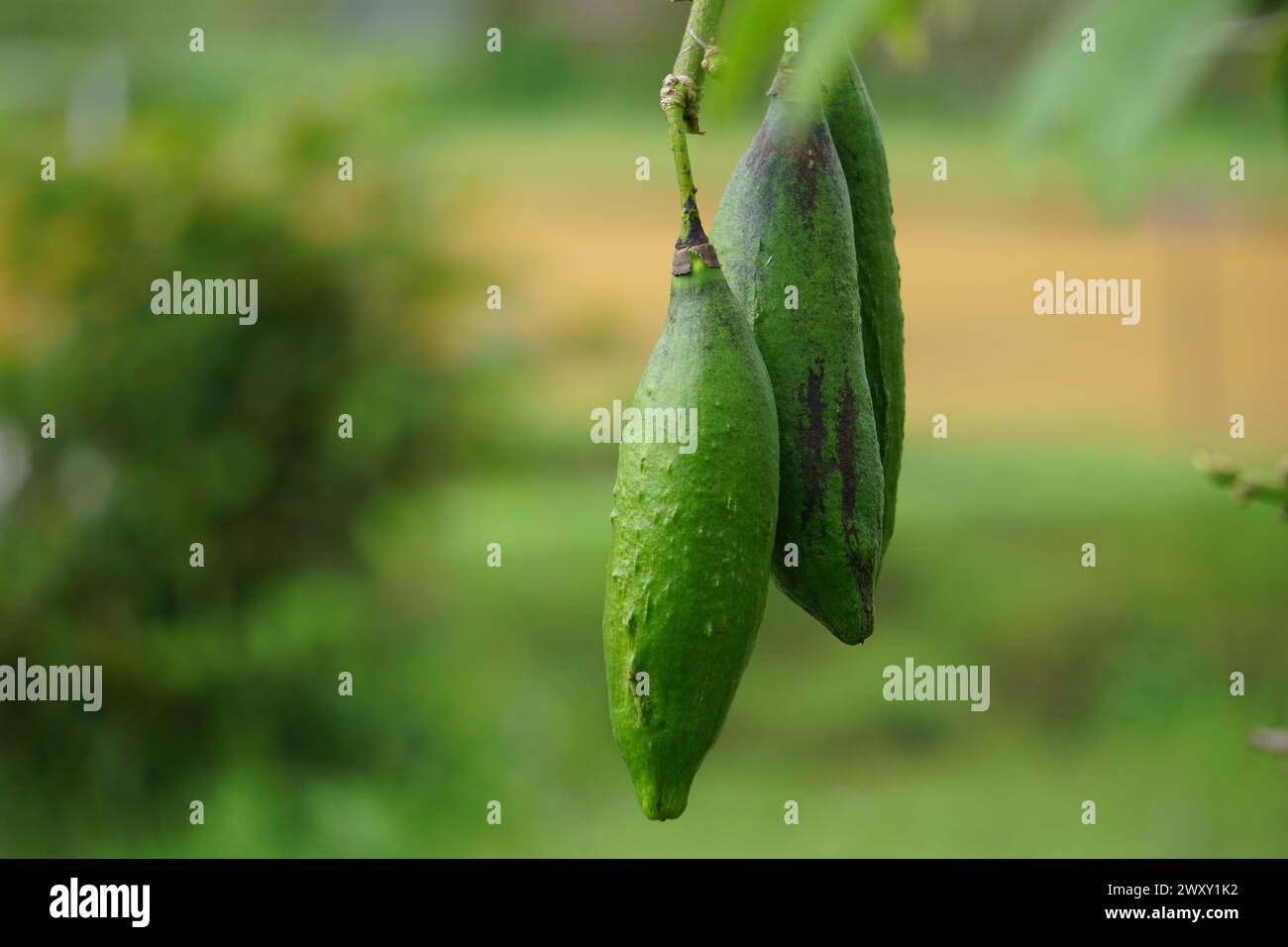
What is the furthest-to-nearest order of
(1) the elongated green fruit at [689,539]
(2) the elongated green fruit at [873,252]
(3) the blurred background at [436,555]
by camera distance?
1. (3) the blurred background at [436,555]
2. (2) the elongated green fruit at [873,252]
3. (1) the elongated green fruit at [689,539]

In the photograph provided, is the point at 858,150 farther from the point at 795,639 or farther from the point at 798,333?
the point at 795,639

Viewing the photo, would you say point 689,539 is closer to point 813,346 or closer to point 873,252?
point 813,346

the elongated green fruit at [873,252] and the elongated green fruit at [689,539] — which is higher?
the elongated green fruit at [873,252]

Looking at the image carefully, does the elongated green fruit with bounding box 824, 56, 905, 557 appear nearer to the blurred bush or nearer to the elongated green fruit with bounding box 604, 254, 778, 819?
the elongated green fruit with bounding box 604, 254, 778, 819

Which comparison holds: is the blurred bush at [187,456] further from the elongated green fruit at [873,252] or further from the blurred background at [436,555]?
the elongated green fruit at [873,252]

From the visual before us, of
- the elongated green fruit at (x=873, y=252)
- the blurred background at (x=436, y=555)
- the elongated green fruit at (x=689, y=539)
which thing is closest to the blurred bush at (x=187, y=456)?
the blurred background at (x=436, y=555)
